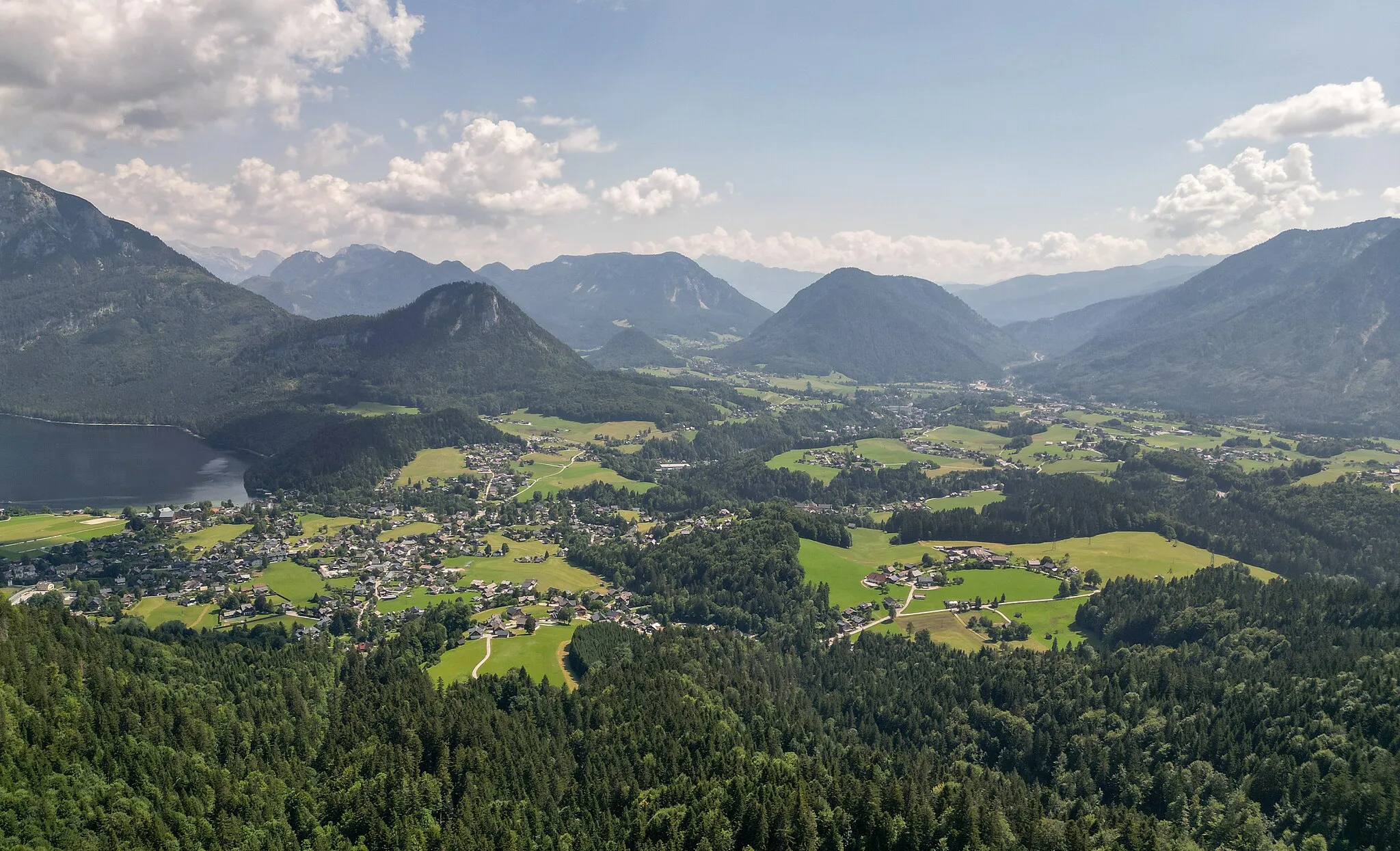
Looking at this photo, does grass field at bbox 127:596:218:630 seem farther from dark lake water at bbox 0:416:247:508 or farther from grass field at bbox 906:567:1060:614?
grass field at bbox 906:567:1060:614

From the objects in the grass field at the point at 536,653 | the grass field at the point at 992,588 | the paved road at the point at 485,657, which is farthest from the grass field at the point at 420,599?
the grass field at the point at 992,588

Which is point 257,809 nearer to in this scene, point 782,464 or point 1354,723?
point 1354,723

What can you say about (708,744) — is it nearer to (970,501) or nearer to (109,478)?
(970,501)

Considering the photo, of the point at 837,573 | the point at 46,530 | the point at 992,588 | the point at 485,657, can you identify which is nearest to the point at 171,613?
the point at 485,657

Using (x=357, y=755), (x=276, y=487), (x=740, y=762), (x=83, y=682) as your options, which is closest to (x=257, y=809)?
(x=357, y=755)

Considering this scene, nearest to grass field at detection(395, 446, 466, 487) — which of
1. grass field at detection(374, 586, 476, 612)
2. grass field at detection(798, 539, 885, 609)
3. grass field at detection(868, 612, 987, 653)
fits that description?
grass field at detection(374, 586, 476, 612)
